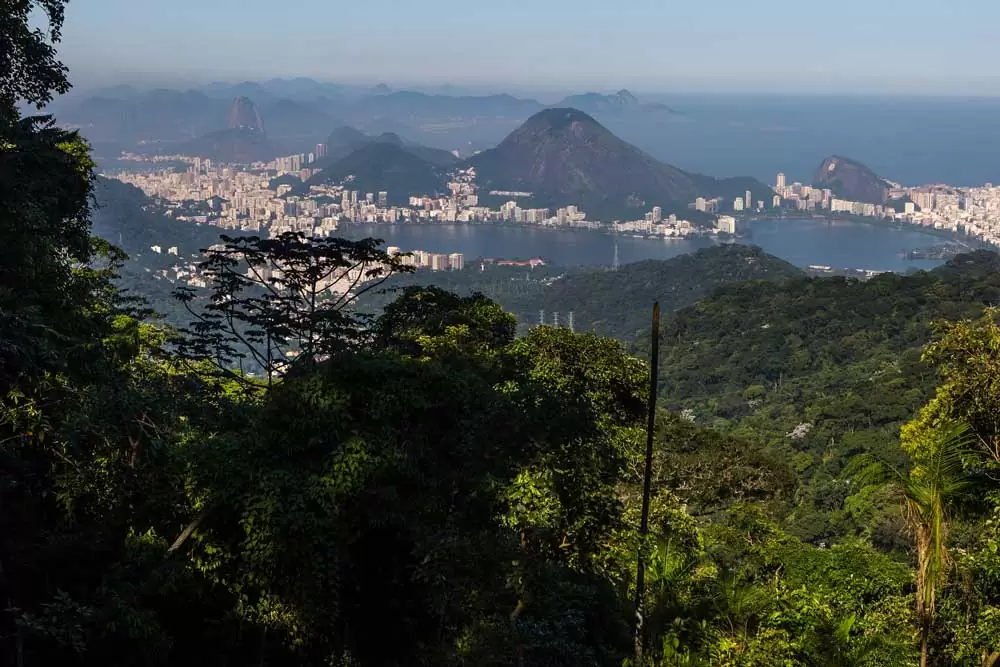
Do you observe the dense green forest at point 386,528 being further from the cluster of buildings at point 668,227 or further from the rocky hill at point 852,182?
the rocky hill at point 852,182

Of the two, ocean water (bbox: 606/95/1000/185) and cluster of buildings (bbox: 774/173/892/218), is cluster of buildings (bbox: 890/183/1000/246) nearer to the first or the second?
cluster of buildings (bbox: 774/173/892/218)

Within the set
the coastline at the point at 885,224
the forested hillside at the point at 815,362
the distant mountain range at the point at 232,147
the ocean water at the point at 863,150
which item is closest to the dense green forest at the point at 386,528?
the forested hillside at the point at 815,362

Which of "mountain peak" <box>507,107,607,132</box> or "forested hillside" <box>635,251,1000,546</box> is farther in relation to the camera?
"mountain peak" <box>507,107,607,132</box>

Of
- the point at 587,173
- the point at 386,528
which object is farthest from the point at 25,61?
the point at 587,173

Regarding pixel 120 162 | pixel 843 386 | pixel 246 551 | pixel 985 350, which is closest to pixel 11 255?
pixel 246 551

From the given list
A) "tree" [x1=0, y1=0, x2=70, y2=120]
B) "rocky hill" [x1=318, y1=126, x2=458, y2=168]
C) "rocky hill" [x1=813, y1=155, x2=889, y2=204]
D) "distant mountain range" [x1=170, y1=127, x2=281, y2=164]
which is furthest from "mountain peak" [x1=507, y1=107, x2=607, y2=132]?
"tree" [x1=0, y1=0, x2=70, y2=120]

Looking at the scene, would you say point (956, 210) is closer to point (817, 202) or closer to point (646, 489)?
point (817, 202)
